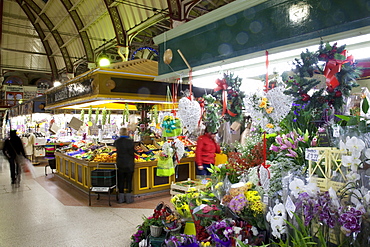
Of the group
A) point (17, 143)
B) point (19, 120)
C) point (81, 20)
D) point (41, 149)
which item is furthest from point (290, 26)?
point (19, 120)

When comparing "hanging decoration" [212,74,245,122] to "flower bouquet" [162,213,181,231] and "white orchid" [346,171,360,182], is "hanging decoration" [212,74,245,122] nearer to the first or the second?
"white orchid" [346,171,360,182]

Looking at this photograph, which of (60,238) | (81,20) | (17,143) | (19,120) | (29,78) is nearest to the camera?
(60,238)

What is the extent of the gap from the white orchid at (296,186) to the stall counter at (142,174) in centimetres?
492

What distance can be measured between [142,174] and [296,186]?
505 cm

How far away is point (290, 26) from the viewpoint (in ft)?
7.91

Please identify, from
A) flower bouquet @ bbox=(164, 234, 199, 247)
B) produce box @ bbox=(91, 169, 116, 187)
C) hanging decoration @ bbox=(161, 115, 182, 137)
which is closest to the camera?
flower bouquet @ bbox=(164, 234, 199, 247)

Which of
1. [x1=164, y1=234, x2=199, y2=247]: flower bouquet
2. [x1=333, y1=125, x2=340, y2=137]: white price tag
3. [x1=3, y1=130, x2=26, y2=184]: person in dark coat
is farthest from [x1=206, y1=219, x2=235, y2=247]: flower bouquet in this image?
[x1=3, y1=130, x2=26, y2=184]: person in dark coat

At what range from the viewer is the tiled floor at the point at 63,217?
14.0 feet

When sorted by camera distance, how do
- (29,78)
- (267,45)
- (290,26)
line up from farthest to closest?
1. (29,78)
2. (267,45)
3. (290,26)

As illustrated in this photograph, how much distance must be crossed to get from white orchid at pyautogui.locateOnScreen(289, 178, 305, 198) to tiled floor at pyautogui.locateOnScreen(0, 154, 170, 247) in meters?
2.97

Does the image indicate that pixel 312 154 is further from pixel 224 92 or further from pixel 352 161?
pixel 224 92

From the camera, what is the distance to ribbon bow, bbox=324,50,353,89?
195cm

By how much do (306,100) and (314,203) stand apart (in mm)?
777

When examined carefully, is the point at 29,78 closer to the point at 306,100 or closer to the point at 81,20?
the point at 81,20
